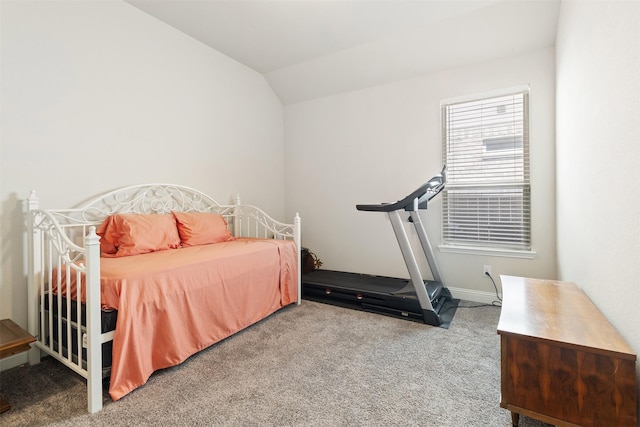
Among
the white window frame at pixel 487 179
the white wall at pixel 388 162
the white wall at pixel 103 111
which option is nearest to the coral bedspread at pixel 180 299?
the white wall at pixel 103 111

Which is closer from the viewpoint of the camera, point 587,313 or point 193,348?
point 587,313

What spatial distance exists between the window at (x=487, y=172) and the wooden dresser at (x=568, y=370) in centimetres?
170

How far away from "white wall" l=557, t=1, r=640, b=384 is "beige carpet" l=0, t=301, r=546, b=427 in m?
0.72

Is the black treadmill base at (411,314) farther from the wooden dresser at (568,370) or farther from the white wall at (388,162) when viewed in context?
the wooden dresser at (568,370)

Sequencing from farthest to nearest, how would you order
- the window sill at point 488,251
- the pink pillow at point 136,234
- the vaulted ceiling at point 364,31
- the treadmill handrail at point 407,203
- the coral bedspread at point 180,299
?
1. the window sill at point 488,251
2. the vaulted ceiling at point 364,31
3. the treadmill handrail at point 407,203
4. the pink pillow at point 136,234
5. the coral bedspread at point 180,299

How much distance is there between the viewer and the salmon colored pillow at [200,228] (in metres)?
2.60

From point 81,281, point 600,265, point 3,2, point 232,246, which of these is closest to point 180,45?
point 3,2

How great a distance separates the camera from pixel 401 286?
2928mm

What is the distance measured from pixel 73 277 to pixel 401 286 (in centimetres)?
256

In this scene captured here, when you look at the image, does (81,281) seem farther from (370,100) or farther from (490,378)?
(370,100)

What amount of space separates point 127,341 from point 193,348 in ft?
1.55

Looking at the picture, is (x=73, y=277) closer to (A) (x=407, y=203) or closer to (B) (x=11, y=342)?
(B) (x=11, y=342)

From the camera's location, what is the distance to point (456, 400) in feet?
4.88

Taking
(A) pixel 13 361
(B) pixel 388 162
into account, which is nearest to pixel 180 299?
(A) pixel 13 361
